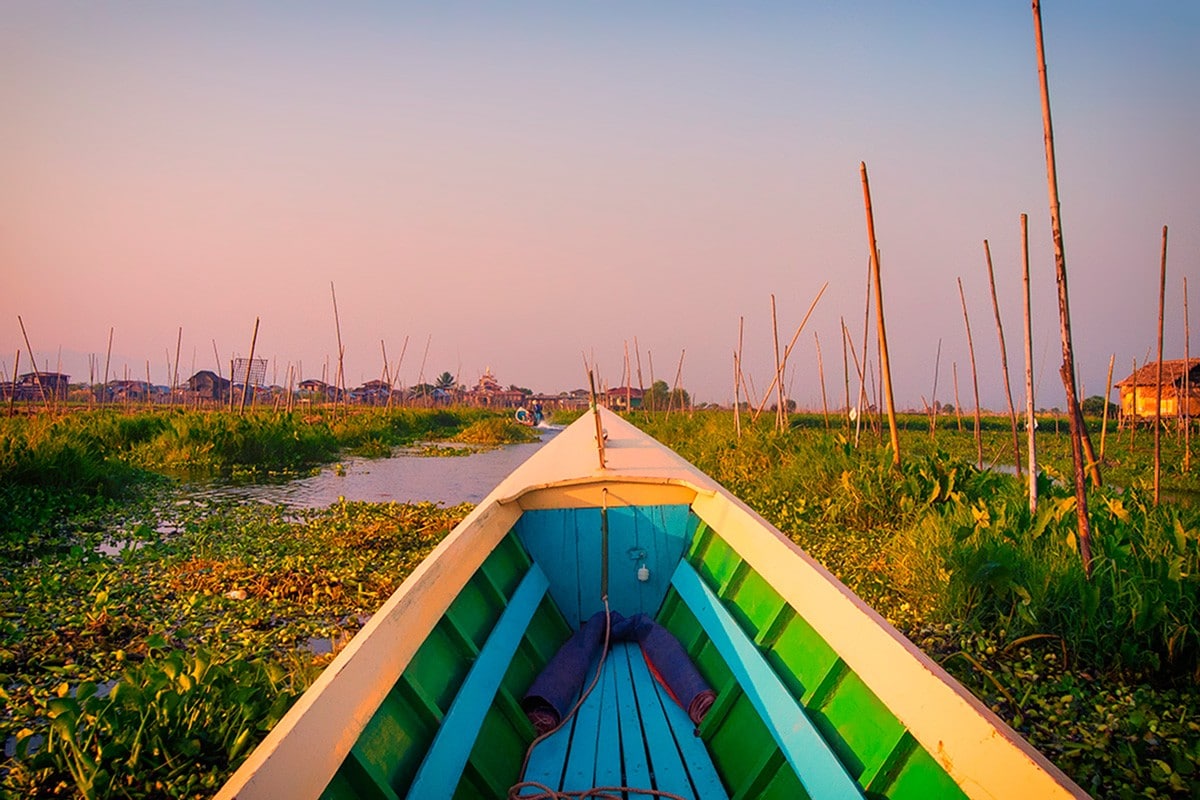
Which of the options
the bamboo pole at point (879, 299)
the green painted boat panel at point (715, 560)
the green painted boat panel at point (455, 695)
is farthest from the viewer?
the bamboo pole at point (879, 299)

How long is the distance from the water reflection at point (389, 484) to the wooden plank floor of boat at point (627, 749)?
571cm

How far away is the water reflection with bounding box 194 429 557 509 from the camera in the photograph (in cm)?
831

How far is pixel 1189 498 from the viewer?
7660mm

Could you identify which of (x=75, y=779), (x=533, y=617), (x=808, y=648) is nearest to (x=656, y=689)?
(x=533, y=617)

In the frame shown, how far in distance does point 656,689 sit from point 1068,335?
2.43 meters

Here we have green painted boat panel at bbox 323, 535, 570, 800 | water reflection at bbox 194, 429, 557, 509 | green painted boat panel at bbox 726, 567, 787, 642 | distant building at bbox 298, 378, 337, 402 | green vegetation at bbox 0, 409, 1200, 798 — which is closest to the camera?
green painted boat panel at bbox 323, 535, 570, 800

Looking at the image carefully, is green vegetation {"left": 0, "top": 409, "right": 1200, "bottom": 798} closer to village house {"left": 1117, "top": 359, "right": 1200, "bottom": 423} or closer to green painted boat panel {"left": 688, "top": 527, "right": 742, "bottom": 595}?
green painted boat panel {"left": 688, "top": 527, "right": 742, "bottom": 595}

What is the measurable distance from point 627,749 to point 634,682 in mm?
466

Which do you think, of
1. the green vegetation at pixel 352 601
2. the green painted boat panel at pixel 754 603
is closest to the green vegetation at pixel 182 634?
the green vegetation at pixel 352 601

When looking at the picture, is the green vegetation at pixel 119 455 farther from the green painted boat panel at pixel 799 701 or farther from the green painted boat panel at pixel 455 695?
the green painted boat panel at pixel 799 701

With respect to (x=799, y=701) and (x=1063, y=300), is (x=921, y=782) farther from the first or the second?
(x=1063, y=300)

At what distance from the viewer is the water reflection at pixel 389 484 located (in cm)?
831

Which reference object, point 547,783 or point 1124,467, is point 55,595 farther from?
point 1124,467

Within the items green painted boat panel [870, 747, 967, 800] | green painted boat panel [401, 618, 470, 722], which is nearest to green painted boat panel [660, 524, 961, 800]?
green painted boat panel [870, 747, 967, 800]
